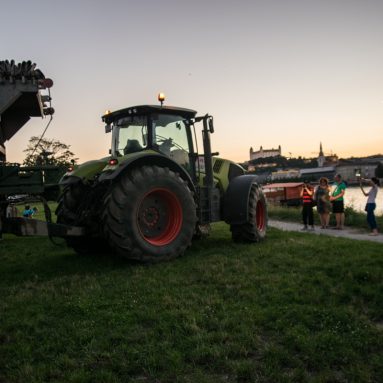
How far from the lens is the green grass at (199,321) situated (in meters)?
3.04

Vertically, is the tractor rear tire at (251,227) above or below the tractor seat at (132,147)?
below

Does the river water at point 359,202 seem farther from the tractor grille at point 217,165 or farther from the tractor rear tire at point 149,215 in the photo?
the tractor rear tire at point 149,215

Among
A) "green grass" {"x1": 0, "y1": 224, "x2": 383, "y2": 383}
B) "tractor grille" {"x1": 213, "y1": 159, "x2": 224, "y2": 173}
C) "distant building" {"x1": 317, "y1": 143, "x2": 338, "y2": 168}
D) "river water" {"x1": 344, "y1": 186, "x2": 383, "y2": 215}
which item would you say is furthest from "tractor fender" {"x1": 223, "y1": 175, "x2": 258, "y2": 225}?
"distant building" {"x1": 317, "y1": 143, "x2": 338, "y2": 168}

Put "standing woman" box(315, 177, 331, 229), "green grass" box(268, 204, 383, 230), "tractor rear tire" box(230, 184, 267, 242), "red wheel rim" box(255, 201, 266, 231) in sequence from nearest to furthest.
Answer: "tractor rear tire" box(230, 184, 267, 242)
"red wheel rim" box(255, 201, 266, 231)
"standing woman" box(315, 177, 331, 229)
"green grass" box(268, 204, 383, 230)

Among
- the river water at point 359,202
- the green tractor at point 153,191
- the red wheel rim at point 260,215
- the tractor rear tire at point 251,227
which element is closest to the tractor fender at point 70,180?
the green tractor at point 153,191

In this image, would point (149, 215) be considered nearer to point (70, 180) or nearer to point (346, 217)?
point (70, 180)

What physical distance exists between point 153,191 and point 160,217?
55cm

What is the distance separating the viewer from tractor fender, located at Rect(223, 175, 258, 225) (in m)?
7.73

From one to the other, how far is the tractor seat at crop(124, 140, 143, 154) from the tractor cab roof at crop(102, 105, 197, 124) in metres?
0.50

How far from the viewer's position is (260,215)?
891 cm

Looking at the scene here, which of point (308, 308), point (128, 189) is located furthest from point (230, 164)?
point (308, 308)

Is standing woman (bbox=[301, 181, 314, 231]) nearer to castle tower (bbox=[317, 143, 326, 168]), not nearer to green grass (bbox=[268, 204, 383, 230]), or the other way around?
green grass (bbox=[268, 204, 383, 230])

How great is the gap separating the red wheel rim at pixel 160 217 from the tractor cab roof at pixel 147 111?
1483 mm

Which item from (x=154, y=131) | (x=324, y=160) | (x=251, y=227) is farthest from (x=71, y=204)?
(x=324, y=160)
